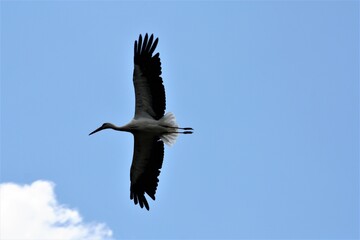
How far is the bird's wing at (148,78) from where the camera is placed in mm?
16766

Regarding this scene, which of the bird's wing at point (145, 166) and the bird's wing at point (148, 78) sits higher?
the bird's wing at point (148, 78)

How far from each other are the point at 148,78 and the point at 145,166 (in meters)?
2.16

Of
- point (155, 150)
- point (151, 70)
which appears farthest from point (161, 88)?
point (155, 150)

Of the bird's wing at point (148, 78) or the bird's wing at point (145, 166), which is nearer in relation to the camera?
the bird's wing at point (148, 78)

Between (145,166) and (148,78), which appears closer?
(148,78)

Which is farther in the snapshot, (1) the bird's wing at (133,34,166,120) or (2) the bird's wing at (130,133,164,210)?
(2) the bird's wing at (130,133,164,210)

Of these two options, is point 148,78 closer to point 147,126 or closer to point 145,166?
point 147,126

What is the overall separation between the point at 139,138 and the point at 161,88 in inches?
53.3

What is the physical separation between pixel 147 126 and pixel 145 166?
1.15 metres

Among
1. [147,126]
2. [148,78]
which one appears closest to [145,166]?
[147,126]

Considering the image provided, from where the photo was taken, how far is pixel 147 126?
1708cm

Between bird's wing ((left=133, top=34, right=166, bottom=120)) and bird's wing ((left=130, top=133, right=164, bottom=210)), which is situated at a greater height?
bird's wing ((left=133, top=34, right=166, bottom=120))

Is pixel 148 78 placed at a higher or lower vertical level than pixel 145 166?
higher

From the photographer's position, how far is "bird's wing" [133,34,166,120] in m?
16.8
